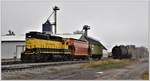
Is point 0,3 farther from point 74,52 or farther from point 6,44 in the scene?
point 74,52

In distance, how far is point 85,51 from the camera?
41.5 meters

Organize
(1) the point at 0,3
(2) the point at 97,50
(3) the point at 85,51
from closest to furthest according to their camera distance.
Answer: (1) the point at 0,3
(3) the point at 85,51
(2) the point at 97,50

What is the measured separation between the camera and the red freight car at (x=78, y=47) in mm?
36144

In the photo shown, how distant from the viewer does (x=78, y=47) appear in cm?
3781

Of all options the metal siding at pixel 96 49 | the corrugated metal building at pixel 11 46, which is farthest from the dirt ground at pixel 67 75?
the metal siding at pixel 96 49

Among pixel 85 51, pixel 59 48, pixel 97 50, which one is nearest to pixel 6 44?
pixel 59 48

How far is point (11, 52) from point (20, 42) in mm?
1411

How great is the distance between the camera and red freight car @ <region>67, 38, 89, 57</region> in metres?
36.1

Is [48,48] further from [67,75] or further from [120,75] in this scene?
[120,75]

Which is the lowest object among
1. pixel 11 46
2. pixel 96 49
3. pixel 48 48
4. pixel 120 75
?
pixel 120 75

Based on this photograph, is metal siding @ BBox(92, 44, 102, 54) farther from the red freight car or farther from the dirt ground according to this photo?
the dirt ground

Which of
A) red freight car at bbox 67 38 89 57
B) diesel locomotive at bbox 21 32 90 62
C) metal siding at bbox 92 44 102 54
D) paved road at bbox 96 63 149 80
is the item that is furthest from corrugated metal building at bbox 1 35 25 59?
paved road at bbox 96 63 149 80

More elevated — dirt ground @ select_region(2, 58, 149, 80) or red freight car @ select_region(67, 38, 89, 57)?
red freight car @ select_region(67, 38, 89, 57)

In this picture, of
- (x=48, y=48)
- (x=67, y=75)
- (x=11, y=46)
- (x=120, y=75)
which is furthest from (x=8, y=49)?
(x=120, y=75)
